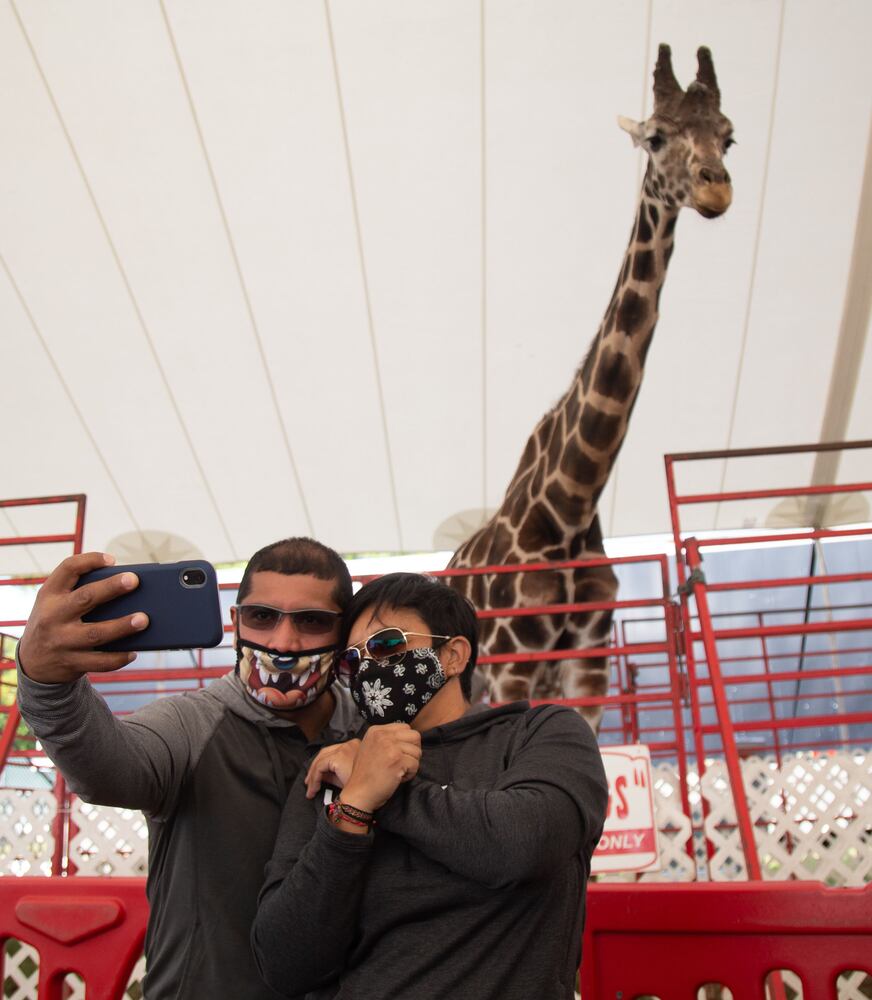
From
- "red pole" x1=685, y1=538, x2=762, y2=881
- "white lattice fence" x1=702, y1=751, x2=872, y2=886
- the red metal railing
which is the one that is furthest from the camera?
"white lattice fence" x1=702, y1=751, x2=872, y2=886

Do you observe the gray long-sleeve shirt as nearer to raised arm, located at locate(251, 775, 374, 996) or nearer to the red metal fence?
raised arm, located at locate(251, 775, 374, 996)

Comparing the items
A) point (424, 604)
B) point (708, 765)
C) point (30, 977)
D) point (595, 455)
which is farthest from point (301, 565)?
point (708, 765)

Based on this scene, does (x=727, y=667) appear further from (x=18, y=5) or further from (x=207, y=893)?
(x=207, y=893)

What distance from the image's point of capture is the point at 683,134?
157 inches

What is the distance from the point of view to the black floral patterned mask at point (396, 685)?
1.29 metres

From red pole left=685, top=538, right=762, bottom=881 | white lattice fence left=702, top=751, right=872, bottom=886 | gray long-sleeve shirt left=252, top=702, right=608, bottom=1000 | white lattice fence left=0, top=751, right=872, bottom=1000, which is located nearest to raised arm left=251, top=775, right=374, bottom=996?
gray long-sleeve shirt left=252, top=702, right=608, bottom=1000

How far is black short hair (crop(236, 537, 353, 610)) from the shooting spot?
1447 mm

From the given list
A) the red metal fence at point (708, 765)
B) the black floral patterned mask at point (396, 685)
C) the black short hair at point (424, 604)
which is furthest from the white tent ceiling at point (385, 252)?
the black floral patterned mask at point (396, 685)

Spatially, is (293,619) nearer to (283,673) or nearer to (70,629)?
(283,673)

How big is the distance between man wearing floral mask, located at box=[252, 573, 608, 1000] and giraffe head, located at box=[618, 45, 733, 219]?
120 inches

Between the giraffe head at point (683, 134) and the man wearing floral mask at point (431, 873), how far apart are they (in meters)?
3.05

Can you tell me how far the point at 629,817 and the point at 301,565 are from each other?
2263mm

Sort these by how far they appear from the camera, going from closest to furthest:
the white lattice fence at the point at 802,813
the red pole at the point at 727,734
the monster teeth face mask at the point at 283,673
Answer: the monster teeth face mask at the point at 283,673 → the red pole at the point at 727,734 → the white lattice fence at the point at 802,813

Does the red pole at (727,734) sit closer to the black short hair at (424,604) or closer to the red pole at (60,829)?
the black short hair at (424,604)
